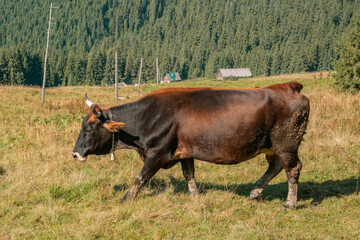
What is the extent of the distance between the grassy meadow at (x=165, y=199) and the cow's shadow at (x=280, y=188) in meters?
0.02

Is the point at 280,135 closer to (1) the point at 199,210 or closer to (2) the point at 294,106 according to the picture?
(2) the point at 294,106

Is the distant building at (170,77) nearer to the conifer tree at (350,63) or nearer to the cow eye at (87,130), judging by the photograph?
the conifer tree at (350,63)

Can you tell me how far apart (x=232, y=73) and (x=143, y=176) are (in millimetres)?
132704

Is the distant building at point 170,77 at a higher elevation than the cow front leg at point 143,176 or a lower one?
lower

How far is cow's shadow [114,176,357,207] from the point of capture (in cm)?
742

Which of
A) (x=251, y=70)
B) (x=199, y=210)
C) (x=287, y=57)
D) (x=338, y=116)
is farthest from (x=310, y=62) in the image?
(x=199, y=210)

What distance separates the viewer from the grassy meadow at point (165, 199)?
5594 mm

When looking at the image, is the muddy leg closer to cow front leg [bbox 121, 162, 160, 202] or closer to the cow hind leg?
the cow hind leg

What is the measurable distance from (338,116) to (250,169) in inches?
233

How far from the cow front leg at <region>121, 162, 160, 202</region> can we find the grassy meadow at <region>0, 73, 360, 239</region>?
7.9 inches

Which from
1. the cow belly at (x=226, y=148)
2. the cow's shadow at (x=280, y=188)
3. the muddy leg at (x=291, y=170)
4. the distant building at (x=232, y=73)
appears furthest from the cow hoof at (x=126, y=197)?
the distant building at (x=232, y=73)

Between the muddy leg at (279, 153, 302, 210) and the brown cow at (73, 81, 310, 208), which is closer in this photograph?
the brown cow at (73, 81, 310, 208)

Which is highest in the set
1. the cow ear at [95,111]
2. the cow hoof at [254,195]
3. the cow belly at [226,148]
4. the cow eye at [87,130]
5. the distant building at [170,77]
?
the cow ear at [95,111]

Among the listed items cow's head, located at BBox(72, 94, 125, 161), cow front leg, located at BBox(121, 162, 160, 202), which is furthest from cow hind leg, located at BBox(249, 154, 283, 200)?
cow's head, located at BBox(72, 94, 125, 161)
